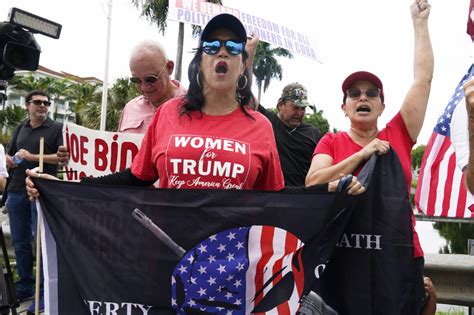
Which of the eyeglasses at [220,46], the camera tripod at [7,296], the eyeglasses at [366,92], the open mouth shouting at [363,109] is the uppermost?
the eyeglasses at [220,46]

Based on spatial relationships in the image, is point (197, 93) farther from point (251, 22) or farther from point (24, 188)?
point (24, 188)

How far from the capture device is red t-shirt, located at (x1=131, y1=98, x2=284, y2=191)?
2.28 metres

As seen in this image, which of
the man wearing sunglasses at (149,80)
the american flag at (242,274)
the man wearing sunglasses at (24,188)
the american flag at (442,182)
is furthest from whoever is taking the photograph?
the man wearing sunglasses at (24,188)

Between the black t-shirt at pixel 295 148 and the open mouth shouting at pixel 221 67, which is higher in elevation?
the open mouth shouting at pixel 221 67

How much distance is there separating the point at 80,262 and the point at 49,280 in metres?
0.20

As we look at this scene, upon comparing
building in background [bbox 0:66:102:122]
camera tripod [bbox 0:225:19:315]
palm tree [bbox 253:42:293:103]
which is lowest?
camera tripod [bbox 0:225:19:315]

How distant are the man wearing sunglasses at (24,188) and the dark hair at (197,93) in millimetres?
2725

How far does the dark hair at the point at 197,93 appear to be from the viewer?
8.00ft

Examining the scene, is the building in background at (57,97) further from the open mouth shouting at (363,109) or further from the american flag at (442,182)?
the open mouth shouting at (363,109)

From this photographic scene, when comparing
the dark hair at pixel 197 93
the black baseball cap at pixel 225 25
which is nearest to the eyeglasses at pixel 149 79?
the dark hair at pixel 197 93

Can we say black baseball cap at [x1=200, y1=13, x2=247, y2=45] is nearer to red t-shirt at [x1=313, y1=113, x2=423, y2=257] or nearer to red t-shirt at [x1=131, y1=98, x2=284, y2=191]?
red t-shirt at [x1=131, y1=98, x2=284, y2=191]

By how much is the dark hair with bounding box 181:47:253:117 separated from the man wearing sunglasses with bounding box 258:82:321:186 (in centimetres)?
142

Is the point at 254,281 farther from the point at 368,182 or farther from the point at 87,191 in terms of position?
the point at 87,191

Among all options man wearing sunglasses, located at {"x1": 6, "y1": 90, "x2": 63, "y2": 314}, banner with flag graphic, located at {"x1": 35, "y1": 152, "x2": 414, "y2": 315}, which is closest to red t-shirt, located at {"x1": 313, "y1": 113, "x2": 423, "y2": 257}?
banner with flag graphic, located at {"x1": 35, "y1": 152, "x2": 414, "y2": 315}
